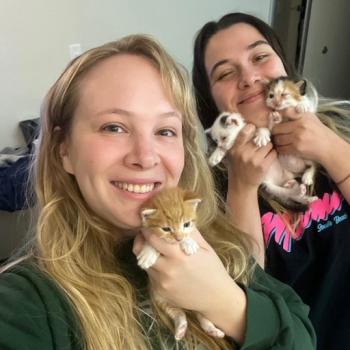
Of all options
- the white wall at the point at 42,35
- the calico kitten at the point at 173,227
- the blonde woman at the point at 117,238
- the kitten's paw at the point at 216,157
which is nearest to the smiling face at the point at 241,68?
the kitten's paw at the point at 216,157

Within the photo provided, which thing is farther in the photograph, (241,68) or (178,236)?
(241,68)

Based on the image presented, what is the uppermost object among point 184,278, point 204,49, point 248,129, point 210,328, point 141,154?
point 204,49

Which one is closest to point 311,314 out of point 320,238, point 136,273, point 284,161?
point 320,238

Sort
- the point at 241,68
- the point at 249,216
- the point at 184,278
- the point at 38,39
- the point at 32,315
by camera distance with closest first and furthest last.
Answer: the point at 32,315 < the point at 184,278 < the point at 249,216 < the point at 241,68 < the point at 38,39

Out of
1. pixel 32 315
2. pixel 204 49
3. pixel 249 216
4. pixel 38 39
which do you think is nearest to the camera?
pixel 32 315

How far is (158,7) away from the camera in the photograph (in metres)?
3.20

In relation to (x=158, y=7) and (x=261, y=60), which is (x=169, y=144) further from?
(x=158, y=7)

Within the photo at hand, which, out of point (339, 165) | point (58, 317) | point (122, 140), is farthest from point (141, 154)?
point (339, 165)

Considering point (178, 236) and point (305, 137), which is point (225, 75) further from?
point (178, 236)

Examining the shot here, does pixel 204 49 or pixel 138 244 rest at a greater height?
pixel 204 49

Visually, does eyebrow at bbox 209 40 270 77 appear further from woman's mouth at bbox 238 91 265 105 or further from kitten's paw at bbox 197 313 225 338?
kitten's paw at bbox 197 313 225 338

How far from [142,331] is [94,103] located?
45 centimetres

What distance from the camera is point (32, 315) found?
26.5 inches

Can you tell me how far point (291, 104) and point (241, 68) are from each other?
0.19 m
